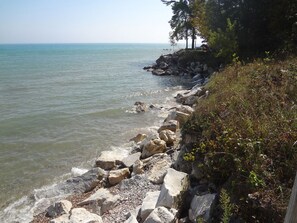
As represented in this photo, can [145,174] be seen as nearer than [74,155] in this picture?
Yes

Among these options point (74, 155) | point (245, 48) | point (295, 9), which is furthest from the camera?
point (245, 48)

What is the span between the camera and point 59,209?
289 inches

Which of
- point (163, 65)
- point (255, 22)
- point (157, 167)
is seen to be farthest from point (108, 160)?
point (163, 65)

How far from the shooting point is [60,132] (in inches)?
568

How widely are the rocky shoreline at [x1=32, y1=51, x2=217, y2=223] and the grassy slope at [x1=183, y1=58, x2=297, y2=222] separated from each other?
54cm

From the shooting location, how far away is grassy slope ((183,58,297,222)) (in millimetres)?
4086

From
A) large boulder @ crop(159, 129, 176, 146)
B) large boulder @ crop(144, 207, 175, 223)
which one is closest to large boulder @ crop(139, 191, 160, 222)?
large boulder @ crop(144, 207, 175, 223)

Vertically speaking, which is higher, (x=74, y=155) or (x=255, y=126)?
(x=255, y=126)

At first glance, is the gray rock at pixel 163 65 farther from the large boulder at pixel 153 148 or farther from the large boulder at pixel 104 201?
the large boulder at pixel 104 201

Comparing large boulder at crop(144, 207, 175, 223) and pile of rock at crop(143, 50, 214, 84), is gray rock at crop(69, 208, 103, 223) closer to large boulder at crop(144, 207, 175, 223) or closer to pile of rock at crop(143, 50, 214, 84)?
large boulder at crop(144, 207, 175, 223)

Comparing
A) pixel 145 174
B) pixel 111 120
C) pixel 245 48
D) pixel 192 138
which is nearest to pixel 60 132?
pixel 111 120

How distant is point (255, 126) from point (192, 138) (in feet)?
6.51

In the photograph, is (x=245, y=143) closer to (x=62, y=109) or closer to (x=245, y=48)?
(x=62, y=109)

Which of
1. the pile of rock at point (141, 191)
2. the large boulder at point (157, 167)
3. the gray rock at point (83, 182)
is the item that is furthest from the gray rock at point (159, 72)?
the gray rock at point (83, 182)
